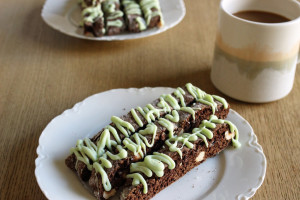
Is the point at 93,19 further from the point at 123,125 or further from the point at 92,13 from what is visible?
the point at 123,125

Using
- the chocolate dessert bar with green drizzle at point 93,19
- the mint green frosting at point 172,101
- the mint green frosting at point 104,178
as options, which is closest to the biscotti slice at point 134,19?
the chocolate dessert bar with green drizzle at point 93,19

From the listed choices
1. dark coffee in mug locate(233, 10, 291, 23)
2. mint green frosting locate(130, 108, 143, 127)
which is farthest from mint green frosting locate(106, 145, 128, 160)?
dark coffee in mug locate(233, 10, 291, 23)

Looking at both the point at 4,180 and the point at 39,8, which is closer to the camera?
the point at 4,180

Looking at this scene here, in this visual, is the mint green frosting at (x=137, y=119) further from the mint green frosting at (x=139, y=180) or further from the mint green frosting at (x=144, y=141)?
the mint green frosting at (x=139, y=180)

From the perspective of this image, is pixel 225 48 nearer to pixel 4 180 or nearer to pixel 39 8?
pixel 4 180

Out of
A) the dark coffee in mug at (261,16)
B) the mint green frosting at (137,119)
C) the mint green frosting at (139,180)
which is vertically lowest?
the mint green frosting at (139,180)

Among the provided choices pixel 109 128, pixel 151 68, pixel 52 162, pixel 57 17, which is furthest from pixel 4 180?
pixel 57 17
